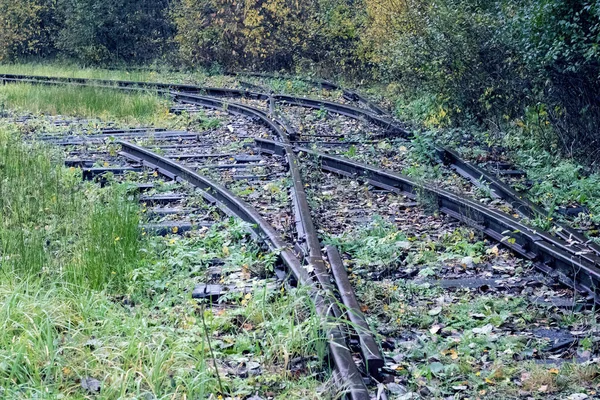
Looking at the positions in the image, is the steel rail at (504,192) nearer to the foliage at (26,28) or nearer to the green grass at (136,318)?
the green grass at (136,318)

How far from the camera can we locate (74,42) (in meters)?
38.2

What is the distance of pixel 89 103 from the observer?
17562 millimetres

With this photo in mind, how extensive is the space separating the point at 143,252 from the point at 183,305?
4.32 ft

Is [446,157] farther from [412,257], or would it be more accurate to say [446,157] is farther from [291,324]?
[291,324]

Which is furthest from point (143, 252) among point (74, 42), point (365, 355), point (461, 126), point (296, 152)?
point (74, 42)

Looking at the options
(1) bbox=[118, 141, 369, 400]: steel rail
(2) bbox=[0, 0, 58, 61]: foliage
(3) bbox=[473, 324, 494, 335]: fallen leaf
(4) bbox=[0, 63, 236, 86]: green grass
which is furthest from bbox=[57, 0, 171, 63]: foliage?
(3) bbox=[473, 324, 494, 335]: fallen leaf

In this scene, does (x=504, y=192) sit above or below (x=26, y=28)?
below

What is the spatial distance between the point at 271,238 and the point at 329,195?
2543 mm

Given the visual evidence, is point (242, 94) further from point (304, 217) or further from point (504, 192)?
point (304, 217)

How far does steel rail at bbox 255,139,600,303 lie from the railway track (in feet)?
0.04

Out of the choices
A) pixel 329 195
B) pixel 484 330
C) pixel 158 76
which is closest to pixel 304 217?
pixel 329 195

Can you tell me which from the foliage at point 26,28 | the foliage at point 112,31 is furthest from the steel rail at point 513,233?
the foliage at point 26,28

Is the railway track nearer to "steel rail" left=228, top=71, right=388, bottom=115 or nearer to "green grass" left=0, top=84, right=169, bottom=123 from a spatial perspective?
"steel rail" left=228, top=71, right=388, bottom=115

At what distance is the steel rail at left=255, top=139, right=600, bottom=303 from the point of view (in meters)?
5.70
